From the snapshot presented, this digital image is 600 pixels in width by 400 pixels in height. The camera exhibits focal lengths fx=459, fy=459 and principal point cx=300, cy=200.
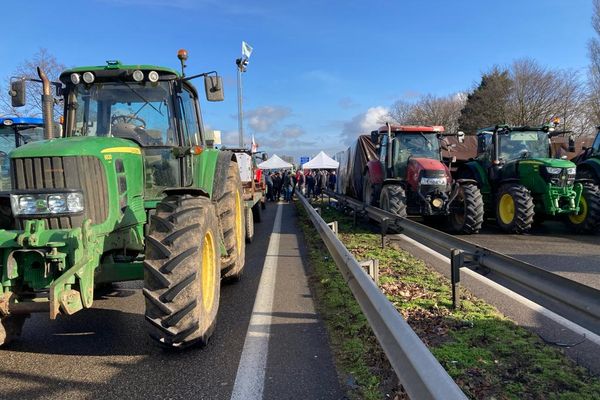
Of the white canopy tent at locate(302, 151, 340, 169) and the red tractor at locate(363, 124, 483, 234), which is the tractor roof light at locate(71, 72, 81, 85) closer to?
the red tractor at locate(363, 124, 483, 234)

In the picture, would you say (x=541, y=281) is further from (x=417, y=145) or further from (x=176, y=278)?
(x=417, y=145)

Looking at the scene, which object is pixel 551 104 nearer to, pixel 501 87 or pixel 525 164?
pixel 501 87

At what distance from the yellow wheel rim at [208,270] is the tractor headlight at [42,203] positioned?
3.74 feet

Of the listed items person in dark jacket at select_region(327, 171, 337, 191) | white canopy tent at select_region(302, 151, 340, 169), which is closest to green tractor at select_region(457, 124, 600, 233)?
person in dark jacket at select_region(327, 171, 337, 191)

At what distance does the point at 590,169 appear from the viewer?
1169 centimetres

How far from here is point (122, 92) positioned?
516 centimetres

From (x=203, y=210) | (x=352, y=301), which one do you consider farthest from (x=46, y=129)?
(x=352, y=301)

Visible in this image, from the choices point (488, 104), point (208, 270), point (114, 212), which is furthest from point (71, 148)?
point (488, 104)

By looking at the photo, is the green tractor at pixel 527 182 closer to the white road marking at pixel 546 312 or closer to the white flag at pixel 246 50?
the white road marking at pixel 546 312

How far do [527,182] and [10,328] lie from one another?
10.6m

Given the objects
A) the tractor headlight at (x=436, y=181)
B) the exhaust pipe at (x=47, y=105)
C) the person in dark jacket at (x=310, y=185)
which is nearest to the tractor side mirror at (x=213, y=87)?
the exhaust pipe at (x=47, y=105)

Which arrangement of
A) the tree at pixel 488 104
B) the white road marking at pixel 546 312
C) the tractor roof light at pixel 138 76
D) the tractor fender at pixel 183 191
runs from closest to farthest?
the white road marking at pixel 546 312
the tractor fender at pixel 183 191
the tractor roof light at pixel 138 76
the tree at pixel 488 104

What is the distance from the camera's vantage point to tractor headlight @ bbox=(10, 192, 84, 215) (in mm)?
3662

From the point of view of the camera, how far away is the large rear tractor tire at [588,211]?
10.2 m
